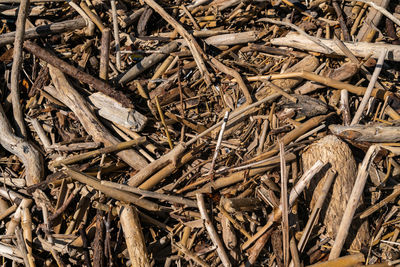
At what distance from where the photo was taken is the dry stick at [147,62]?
392cm

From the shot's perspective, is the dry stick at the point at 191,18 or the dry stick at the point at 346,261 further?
the dry stick at the point at 191,18

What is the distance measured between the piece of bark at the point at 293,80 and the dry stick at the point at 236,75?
13 centimetres

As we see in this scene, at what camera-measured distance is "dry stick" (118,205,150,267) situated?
3150 millimetres

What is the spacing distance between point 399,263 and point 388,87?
5.68 ft

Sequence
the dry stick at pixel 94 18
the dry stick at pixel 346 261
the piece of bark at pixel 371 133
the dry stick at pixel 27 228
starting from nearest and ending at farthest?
the dry stick at pixel 346 261 → the piece of bark at pixel 371 133 → the dry stick at pixel 27 228 → the dry stick at pixel 94 18

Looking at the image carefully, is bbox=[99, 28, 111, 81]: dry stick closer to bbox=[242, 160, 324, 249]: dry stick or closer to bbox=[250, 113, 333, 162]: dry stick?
bbox=[250, 113, 333, 162]: dry stick

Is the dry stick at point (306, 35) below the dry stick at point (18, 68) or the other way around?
the other way around

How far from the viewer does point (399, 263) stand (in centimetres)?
302

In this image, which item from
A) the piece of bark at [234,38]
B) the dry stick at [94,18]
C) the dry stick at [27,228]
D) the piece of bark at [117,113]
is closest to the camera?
the dry stick at [27,228]

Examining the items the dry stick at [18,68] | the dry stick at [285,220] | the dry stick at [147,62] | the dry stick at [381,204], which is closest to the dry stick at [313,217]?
the dry stick at [285,220]

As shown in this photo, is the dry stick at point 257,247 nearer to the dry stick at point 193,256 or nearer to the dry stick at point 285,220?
the dry stick at point 285,220

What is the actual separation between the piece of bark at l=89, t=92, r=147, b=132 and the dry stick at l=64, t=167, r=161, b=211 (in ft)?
2.17

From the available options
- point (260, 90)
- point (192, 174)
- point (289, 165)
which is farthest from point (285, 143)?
point (192, 174)

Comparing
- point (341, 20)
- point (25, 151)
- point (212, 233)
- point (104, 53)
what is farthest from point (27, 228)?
point (341, 20)
